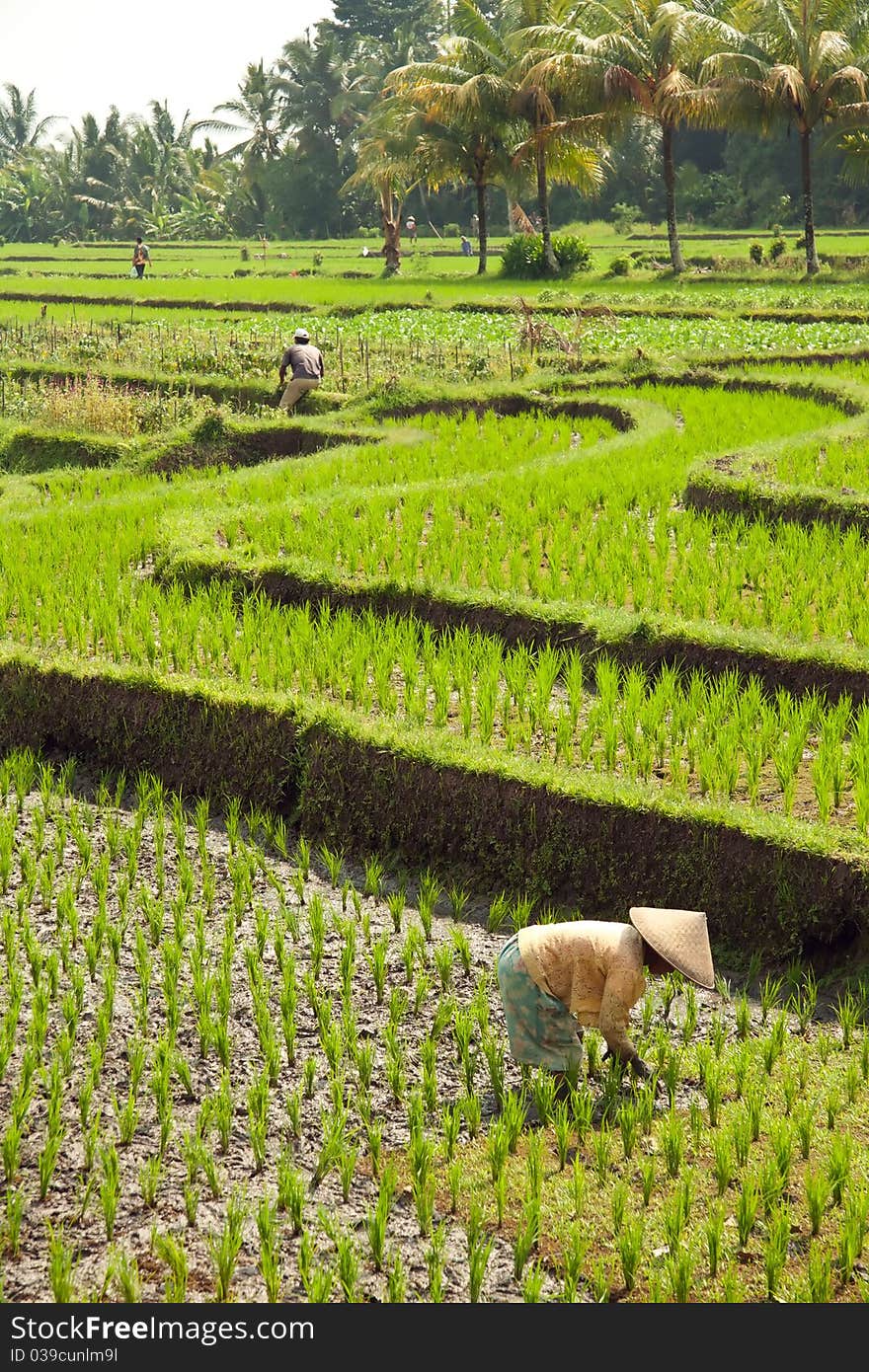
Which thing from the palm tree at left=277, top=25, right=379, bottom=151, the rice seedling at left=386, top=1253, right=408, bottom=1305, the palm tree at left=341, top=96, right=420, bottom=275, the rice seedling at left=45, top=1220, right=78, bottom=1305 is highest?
the palm tree at left=277, top=25, right=379, bottom=151

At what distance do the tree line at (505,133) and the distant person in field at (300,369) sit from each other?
1223 centimetres

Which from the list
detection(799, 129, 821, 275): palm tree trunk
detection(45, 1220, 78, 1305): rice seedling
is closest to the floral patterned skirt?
detection(45, 1220, 78, 1305): rice seedling

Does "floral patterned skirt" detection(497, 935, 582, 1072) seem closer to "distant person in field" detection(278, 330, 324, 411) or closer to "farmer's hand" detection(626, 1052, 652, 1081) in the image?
"farmer's hand" detection(626, 1052, 652, 1081)

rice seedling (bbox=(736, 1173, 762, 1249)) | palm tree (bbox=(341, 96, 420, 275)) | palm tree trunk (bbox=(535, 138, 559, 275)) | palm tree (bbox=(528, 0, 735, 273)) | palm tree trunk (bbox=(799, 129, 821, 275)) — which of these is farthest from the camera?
palm tree (bbox=(341, 96, 420, 275))

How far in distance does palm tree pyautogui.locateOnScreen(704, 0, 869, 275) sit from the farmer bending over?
21.0 metres

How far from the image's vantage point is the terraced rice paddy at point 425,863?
10.6 feet

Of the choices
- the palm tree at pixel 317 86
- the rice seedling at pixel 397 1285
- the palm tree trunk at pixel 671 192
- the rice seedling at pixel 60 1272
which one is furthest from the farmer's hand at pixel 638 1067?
the palm tree at pixel 317 86

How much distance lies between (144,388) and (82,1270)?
13.1 meters

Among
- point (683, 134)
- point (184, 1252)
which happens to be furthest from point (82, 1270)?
point (683, 134)

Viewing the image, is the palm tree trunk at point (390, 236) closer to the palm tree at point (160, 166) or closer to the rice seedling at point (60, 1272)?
the palm tree at point (160, 166)

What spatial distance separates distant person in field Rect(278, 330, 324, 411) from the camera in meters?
13.4

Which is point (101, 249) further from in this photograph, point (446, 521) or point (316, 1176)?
point (316, 1176)

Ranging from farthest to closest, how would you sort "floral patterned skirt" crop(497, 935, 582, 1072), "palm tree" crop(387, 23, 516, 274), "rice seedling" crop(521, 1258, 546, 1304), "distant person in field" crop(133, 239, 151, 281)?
"distant person in field" crop(133, 239, 151, 281)
"palm tree" crop(387, 23, 516, 274)
"floral patterned skirt" crop(497, 935, 582, 1072)
"rice seedling" crop(521, 1258, 546, 1304)

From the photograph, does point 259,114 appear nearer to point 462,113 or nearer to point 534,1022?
point 462,113
